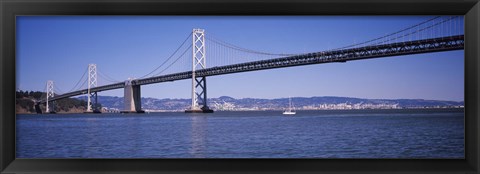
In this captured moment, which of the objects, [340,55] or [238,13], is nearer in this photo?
[238,13]

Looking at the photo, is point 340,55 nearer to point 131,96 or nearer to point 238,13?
point 238,13

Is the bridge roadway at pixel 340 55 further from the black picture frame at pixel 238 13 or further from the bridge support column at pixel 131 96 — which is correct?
Result: the black picture frame at pixel 238 13

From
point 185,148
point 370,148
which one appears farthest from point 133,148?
point 370,148

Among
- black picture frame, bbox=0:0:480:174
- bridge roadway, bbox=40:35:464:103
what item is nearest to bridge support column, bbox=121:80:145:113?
bridge roadway, bbox=40:35:464:103

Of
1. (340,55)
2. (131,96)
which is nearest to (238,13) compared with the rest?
(340,55)

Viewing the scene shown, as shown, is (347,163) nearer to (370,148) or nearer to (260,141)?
(370,148)

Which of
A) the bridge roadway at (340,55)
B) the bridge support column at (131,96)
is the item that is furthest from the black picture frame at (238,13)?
the bridge support column at (131,96)
